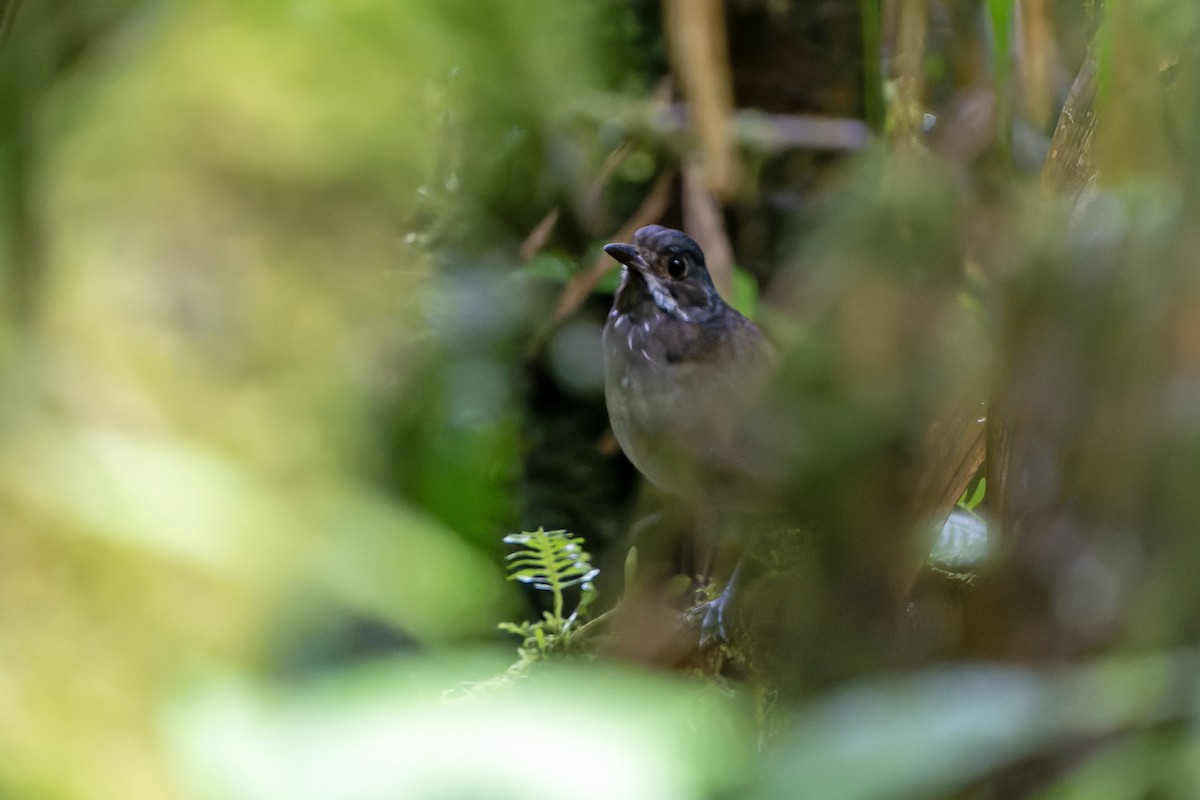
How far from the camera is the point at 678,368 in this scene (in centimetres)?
200

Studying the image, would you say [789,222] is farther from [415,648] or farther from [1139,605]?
[1139,605]

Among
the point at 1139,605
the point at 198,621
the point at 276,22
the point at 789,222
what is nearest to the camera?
the point at 1139,605

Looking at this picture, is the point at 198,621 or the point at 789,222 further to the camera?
the point at 789,222

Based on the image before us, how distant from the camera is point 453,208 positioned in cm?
267

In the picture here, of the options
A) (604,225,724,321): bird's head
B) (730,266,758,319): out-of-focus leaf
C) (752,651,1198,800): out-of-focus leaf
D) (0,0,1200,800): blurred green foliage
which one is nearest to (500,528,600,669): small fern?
(0,0,1200,800): blurred green foliage

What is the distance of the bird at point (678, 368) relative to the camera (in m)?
1.77

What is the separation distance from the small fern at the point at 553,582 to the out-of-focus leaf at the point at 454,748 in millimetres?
949

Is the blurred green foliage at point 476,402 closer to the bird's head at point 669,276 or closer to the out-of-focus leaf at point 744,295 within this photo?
the out-of-focus leaf at point 744,295

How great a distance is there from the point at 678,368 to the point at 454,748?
1430mm

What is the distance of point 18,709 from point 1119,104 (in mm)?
1640

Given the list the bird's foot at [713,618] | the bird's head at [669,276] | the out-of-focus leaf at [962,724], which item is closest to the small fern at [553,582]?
the bird's foot at [713,618]

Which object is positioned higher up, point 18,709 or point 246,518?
point 246,518

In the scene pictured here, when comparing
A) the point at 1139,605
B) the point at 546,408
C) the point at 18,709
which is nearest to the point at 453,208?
the point at 546,408

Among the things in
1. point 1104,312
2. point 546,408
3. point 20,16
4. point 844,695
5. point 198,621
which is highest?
point 546,408
